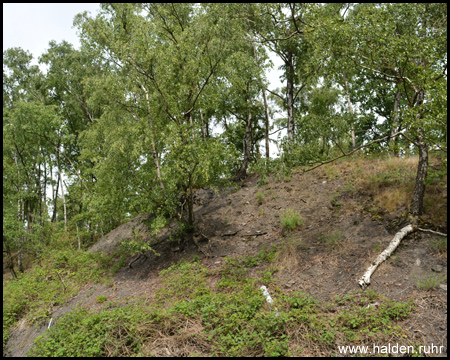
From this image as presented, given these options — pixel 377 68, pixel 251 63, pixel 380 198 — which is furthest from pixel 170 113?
Answer: pixel 380 198

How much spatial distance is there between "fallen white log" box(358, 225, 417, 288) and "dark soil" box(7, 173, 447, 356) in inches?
5.1

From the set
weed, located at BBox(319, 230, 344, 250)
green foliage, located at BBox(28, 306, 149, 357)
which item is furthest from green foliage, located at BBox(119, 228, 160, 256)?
weed, located at BBox(319, 230, 344, 250)

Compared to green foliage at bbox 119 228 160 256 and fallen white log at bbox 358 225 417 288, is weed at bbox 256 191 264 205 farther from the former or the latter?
fallen white log at bbox 358 225 417 288

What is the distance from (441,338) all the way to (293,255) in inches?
161

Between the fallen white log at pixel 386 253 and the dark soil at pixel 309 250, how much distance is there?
130 millimetres

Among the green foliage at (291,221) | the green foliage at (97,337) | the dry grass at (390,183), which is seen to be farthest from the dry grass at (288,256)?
the green foliage at (97,337)

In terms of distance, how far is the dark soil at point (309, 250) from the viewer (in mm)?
6191

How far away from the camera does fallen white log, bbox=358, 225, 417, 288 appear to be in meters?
6.48

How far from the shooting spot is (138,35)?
10.1m

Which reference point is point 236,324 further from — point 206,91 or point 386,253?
point 206,91

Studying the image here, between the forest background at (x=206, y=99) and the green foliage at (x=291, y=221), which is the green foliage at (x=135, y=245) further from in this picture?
the green foliage at (x=291, y=221)

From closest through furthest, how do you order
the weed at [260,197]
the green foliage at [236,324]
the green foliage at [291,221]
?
the green foliage at [236,324] → the green foliage at [291,221] → the weed at [260,197]

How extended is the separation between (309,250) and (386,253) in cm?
221

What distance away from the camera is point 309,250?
8.66 m
